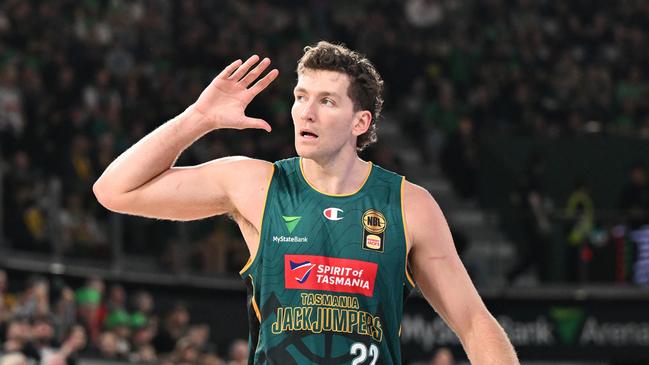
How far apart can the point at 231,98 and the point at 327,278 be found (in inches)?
32.8

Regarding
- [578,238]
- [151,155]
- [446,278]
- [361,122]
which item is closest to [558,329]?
[578,238]

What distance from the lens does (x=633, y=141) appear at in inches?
754

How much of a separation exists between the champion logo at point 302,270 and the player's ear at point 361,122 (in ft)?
1.92

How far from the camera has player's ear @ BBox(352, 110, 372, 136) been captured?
16.7 ft

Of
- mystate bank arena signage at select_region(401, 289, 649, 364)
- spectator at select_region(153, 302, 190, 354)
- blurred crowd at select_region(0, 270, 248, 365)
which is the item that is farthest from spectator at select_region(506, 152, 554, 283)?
spectator at select_region(153, 302, 190, 354)

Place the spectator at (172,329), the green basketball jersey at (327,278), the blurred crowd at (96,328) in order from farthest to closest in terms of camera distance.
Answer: the spectator at (172,329) < the blurred crowd at (96,328) < the green basketball jersey at (327,278)

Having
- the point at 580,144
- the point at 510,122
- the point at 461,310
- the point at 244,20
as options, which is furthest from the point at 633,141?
the point at 461,310

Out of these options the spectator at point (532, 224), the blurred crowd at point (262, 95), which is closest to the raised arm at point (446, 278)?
the blurred crowd at point (262, 95)

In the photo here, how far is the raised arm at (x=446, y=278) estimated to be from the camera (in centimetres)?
503

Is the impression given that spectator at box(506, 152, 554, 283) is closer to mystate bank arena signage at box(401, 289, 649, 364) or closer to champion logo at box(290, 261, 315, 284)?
mystate bank arena signage at box(401, 289, 649, 364)

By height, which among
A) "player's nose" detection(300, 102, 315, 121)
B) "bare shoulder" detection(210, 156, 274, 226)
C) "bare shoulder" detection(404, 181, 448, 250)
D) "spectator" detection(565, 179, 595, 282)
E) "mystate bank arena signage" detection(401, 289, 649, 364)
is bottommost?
"mystate bank arena signage" detection(401, 289, 649, 364)

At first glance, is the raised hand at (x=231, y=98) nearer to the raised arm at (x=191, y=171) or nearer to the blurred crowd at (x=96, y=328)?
the raised arm at (x=191, y=171)

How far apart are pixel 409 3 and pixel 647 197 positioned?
770 centimetres

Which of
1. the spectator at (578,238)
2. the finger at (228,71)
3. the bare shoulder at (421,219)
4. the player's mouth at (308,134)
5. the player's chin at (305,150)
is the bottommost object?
the spectator at (578,238)
